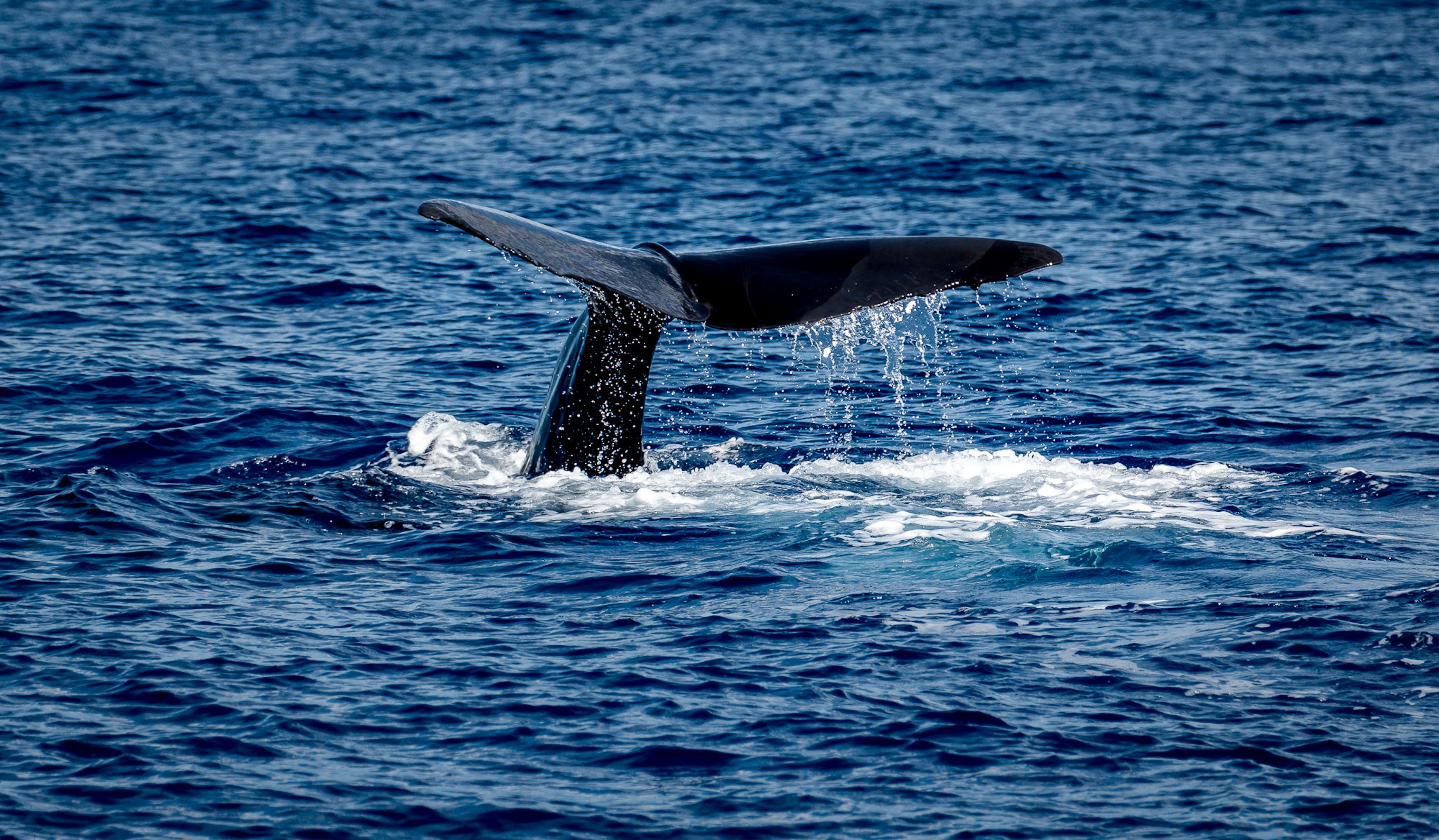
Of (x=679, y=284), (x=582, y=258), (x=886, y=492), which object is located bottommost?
(x=886, y=492)

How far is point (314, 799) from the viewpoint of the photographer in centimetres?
674

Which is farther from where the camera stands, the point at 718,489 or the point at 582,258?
the point at 718,489

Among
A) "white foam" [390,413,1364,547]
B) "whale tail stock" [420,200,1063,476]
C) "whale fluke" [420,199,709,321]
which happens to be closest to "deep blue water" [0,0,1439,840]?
"white foam" [390,413,1364,547]

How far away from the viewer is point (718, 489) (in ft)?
37.9

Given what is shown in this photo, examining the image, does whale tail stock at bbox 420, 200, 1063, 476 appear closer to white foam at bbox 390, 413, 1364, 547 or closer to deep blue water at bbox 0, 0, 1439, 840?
white foam at bbox 390, 413, 1364, 547

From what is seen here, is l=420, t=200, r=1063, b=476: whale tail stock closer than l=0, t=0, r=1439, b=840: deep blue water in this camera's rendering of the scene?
No

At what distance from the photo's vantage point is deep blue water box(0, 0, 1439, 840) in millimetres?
7066

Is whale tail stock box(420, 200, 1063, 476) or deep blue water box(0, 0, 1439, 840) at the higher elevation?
whale tail stock box(420, 200, 1063, 476)

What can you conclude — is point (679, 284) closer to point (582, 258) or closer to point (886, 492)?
point (582, 258)

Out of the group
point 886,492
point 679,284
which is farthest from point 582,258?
point 886,492

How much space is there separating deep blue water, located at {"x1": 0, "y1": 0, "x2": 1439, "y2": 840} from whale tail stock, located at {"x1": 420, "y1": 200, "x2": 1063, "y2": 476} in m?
0.80

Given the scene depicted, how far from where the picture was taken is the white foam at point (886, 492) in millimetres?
10617

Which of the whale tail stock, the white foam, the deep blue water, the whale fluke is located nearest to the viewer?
the deep blue water

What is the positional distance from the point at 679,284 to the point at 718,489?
8.30ft
